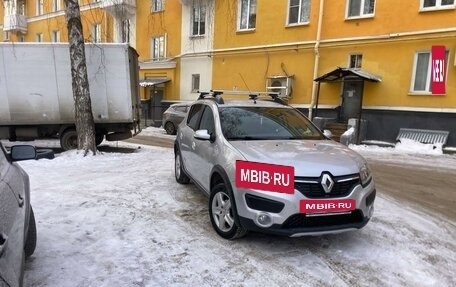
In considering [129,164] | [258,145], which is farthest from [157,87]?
[258,145]

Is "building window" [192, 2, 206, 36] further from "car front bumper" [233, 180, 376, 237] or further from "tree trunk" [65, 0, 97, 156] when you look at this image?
"car front bumper" [233, 180, 376, 237]

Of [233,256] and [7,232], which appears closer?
[7,232]

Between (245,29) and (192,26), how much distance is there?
13.1ft

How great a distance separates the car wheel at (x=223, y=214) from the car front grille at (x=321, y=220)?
59cm

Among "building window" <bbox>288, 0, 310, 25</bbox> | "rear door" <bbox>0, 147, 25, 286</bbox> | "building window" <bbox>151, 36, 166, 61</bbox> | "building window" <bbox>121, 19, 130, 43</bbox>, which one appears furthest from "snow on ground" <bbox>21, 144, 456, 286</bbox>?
"building window" <bbox>121, 19, 130, 43</bbox>

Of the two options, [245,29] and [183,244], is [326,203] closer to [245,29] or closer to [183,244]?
[183,244]

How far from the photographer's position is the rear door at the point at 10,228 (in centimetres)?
185

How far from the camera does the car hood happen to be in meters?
3.87

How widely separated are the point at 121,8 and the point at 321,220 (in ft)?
74.4

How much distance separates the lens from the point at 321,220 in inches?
153

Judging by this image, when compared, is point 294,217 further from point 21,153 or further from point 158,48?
point 158,48

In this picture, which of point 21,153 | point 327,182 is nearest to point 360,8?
point 327,182

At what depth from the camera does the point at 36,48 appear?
419 inches

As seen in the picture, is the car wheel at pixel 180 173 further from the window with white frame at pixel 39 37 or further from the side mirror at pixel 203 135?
the window with white frame at pixel 39 37
